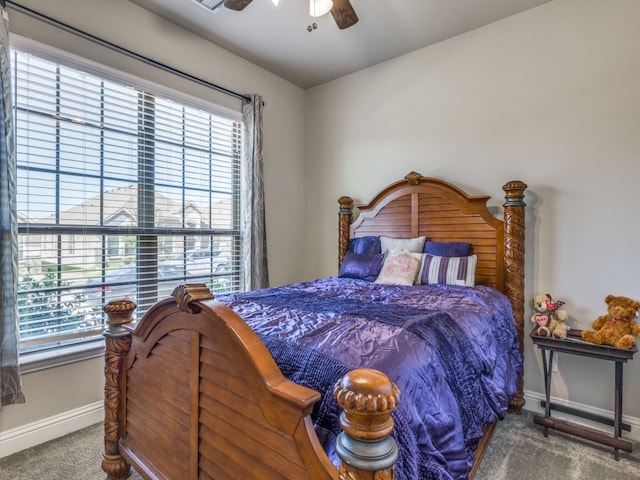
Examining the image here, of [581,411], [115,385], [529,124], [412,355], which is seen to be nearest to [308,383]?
[412,355]

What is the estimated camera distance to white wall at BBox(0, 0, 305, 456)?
2.07 meters

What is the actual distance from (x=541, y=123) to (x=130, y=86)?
120 inches

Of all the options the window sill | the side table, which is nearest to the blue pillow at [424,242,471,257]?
the side table

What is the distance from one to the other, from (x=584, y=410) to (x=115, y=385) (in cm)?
293

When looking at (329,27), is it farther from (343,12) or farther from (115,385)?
(115,385)

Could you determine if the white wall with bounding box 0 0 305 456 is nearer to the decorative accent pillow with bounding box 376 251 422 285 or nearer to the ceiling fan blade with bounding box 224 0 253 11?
the ceiling fan blade with bounding box 224 0 253 11

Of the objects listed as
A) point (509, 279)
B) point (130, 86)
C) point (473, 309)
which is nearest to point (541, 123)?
point (509, 279)

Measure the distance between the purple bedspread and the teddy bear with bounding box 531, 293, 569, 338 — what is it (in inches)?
12.4

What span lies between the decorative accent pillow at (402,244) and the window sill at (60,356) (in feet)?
7.54

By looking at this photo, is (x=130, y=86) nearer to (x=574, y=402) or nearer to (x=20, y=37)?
(x=20, y=37)

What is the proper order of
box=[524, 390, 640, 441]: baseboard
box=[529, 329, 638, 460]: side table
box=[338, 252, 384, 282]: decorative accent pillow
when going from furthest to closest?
box=[338, 252, 384, 282]: decorative accent pillow
box=[524, 390, 640, 441]: baseboard
box=[529, 329, 638, 460]: side table

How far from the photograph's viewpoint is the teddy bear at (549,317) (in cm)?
219

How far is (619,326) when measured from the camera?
2.01 meters

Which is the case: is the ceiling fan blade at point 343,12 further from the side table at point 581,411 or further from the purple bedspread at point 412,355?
the side table at point 581,411
